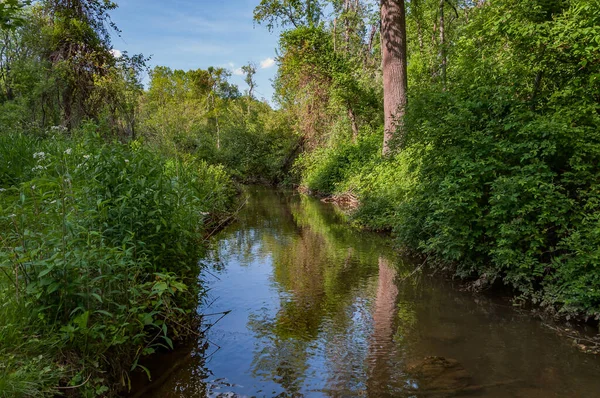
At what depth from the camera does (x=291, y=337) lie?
4.81 metres

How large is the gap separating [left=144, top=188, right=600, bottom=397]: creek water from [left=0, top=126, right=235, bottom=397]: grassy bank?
2.69 ft

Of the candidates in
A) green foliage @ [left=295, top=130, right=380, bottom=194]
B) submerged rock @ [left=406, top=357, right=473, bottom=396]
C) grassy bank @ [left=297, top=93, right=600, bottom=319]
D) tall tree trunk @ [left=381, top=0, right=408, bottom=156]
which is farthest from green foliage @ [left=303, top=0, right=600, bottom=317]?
green foliage @ [left=295, top=130, right=380, bottom=194]

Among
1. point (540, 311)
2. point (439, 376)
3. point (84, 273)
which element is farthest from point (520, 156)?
point (84, 273)

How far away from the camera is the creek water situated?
3.77m

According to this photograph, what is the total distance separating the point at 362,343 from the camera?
182 inches

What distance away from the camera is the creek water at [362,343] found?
377 centimetres

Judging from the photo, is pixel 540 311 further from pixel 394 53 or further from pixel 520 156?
pixel 394 53

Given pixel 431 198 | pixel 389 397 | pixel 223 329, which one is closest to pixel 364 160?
pixel 431 198

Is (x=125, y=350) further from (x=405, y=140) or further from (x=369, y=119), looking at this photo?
(x=369, y=119)

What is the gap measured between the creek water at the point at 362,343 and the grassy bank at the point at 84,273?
820mm

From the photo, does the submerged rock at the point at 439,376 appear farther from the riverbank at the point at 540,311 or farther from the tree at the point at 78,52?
the tree at the point at 78,52

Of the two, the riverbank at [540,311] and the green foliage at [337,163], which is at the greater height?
the green foliage at [337,163]

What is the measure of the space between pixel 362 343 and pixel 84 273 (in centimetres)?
303

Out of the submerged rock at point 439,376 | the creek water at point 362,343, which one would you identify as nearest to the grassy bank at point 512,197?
the creek water at point 362,343
